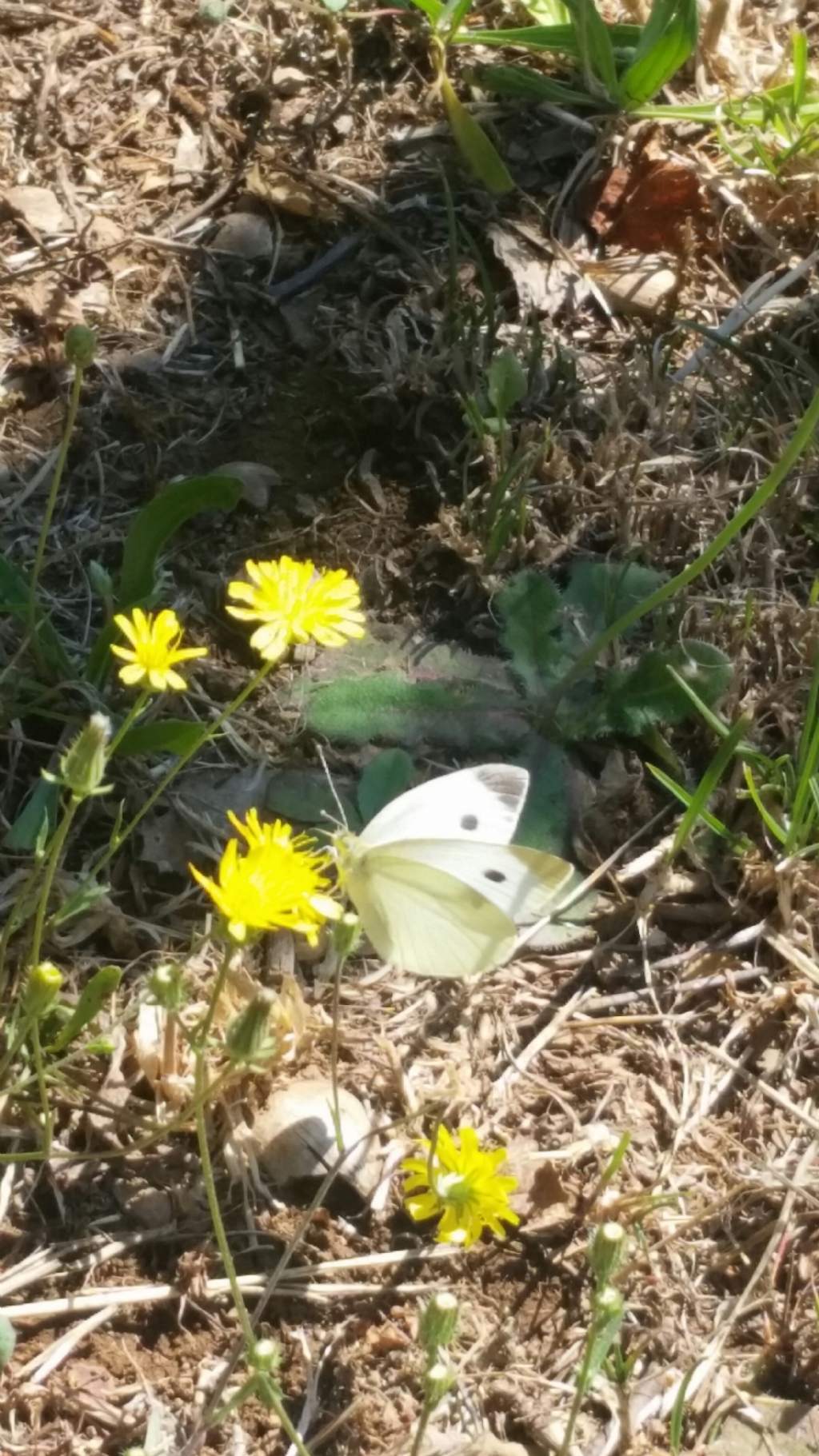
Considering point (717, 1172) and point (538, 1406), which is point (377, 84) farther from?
point (538, 1406)

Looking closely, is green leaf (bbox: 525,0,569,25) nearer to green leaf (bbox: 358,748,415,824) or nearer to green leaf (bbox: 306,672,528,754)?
green leaf (bbox: 306,672,528,754)

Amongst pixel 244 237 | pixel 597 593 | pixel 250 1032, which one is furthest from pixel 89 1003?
pixel 244 237

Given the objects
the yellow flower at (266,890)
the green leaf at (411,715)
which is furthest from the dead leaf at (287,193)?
the yellow flower at (266,890)

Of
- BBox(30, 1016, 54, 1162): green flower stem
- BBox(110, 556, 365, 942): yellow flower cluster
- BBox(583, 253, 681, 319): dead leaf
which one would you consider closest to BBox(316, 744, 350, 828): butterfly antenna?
BBox(110, 556, 365, 942): yellow flower cluster

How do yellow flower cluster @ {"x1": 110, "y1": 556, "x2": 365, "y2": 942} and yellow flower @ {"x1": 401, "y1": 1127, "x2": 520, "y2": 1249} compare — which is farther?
yellow flower @ {"x1": 401, "y1": 1127, "x2": 520, "y2": 1249}

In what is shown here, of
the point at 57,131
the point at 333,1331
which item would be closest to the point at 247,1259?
the point at 333,1331

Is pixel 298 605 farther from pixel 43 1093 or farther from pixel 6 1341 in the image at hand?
pixel 6 1341
